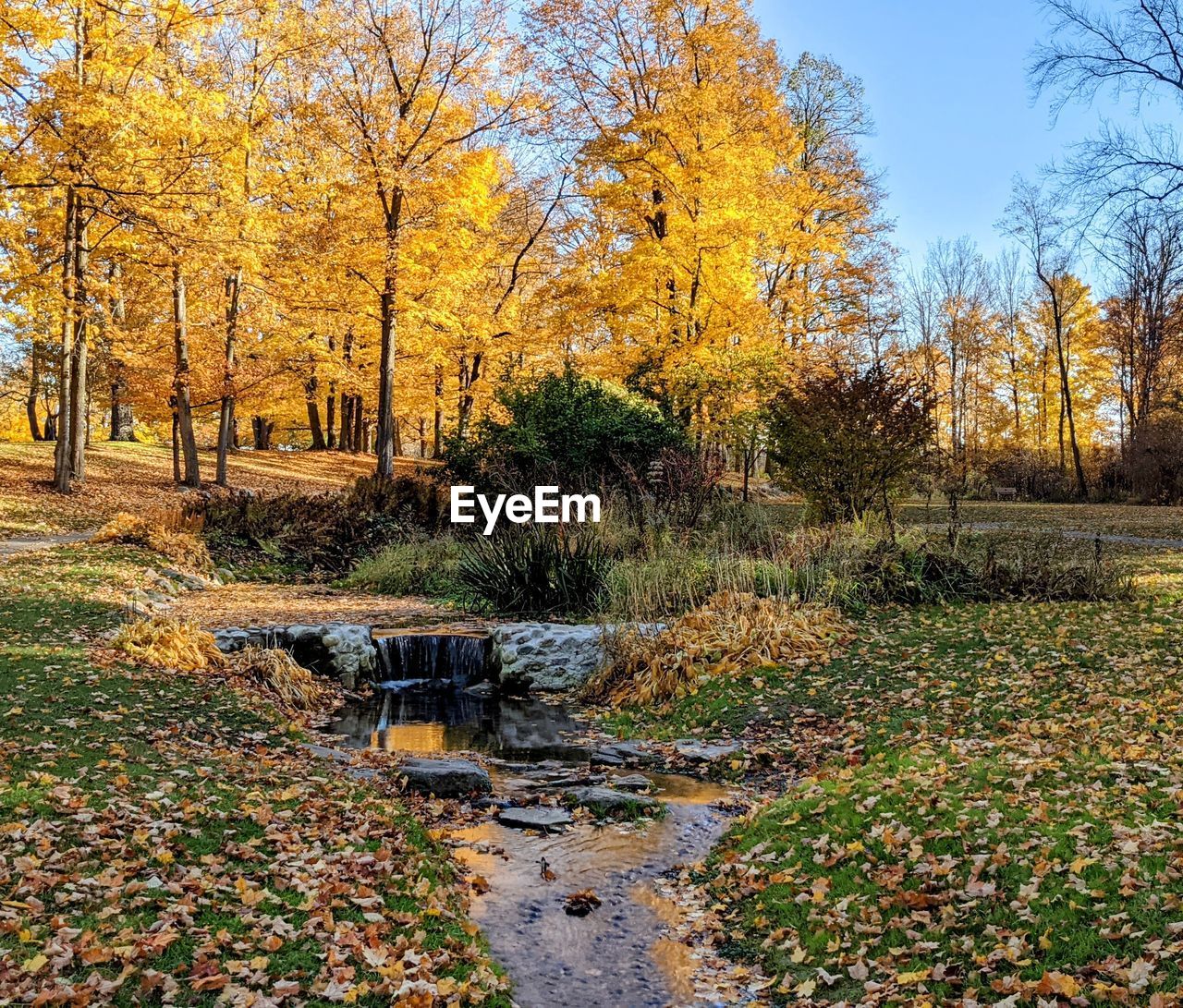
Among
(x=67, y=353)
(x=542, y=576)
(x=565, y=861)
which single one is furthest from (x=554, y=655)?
(x=67, y=353)

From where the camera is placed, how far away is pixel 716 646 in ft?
32.3

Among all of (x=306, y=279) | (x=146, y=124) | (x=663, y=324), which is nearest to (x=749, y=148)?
(x=663, y=324)

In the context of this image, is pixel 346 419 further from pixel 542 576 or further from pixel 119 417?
pixel 542 576

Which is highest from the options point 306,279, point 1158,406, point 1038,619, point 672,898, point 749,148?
point 749,148

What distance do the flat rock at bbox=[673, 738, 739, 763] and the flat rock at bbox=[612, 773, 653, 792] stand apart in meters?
0.66

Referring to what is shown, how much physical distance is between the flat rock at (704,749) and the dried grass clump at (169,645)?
465 centimetres

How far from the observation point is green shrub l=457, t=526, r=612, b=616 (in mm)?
12492

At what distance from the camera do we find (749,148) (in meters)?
19.7

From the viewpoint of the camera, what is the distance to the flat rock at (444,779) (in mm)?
6867

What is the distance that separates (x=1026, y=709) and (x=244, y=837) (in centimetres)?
603

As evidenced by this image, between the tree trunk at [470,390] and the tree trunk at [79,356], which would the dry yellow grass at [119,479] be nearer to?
the tree trunk at [79,356]

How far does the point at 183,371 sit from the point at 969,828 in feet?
63.5

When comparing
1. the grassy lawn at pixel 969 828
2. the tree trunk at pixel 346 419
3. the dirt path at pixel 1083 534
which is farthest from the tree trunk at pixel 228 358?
the grassy lawn at pixel 969 828

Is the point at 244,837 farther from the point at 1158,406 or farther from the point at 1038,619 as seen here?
the point at 1158,406
